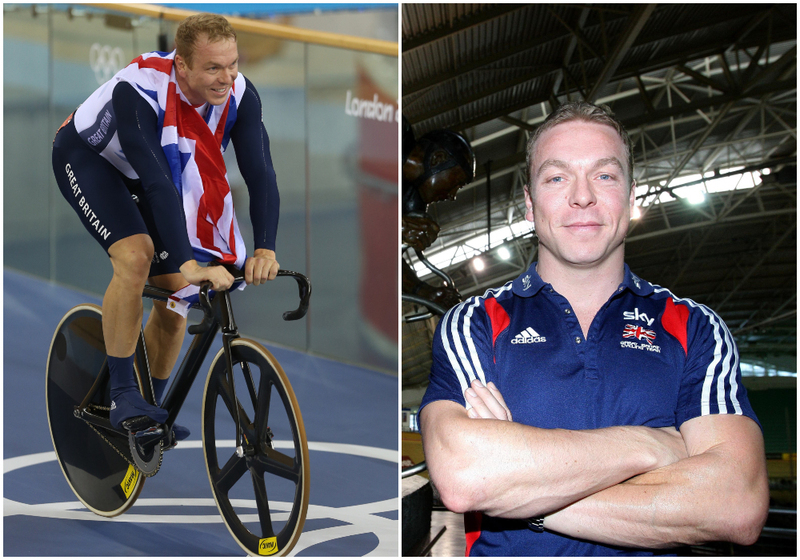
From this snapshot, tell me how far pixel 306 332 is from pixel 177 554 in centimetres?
215

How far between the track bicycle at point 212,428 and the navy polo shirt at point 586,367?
1045 mm

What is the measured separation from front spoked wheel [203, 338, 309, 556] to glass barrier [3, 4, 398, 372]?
33 centimetres

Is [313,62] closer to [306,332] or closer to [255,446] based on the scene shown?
[306,332]

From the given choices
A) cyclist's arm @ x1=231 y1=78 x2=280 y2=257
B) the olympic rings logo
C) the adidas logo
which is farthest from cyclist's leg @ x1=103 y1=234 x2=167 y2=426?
the adidas logo

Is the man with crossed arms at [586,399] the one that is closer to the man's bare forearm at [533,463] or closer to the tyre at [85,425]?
the man's bare forearm at [533,463]

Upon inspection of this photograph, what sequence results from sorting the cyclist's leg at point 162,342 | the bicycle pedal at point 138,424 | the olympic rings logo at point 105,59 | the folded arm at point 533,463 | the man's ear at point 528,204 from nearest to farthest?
the folded arm at point 533,463
the man's ear at point 528,204
the bicycle pedal at point 138,424
the cyclist's leg at point 162,342
the olympic rings logo at point 105,59

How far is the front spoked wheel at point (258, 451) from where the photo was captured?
2.20m

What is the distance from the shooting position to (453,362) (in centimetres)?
126

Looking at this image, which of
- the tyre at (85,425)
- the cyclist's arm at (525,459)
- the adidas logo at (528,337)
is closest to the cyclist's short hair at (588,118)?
the adidas logo at (528,337)

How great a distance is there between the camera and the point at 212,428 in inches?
94.7

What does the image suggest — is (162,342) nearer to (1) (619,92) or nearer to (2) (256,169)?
(2) (256,169)

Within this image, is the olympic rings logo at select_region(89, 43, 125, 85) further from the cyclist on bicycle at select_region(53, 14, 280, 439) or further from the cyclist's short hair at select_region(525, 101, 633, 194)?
the cyclist's short hair at select_region(525, 101, 633, 194)

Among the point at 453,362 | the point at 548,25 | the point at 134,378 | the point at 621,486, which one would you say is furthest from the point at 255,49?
the point at 621,486

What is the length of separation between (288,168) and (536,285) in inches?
124
